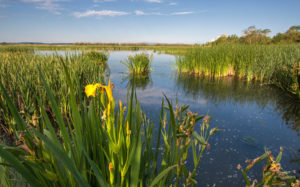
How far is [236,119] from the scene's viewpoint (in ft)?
13.0

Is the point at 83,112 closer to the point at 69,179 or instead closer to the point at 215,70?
the point at 69,179

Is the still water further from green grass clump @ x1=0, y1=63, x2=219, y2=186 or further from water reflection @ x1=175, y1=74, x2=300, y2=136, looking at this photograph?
green grass clump @ x1=0, y1=63, x2=219, y2=186

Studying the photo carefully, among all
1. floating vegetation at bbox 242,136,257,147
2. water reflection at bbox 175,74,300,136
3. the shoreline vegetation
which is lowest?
floating vegetation at bbox 242,136,257,147

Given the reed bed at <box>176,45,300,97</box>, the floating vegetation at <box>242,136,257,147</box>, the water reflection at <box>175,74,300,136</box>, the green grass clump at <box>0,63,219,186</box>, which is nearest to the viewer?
the green grass clump at <box>0,63,219,186</box>

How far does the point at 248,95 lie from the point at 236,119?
2208mm

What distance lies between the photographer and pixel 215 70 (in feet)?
27.9

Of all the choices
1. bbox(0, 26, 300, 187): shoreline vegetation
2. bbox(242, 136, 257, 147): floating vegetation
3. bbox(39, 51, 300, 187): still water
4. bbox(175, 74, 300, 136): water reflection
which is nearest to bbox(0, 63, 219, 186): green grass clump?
bbox(0, 26, 300, 187): shoreline vegetation

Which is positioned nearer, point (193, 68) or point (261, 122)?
point (261, 122)

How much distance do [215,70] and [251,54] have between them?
172 cm

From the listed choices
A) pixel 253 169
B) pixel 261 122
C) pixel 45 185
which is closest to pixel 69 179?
pixel 45 185

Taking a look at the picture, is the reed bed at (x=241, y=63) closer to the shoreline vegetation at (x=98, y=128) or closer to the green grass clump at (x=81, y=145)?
the shoreline vegetation at (x=98, y=128)

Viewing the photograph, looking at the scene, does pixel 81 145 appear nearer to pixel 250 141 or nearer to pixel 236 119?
pixel 250 141

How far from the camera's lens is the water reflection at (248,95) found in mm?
4366

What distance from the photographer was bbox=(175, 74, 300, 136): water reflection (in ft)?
14.3
